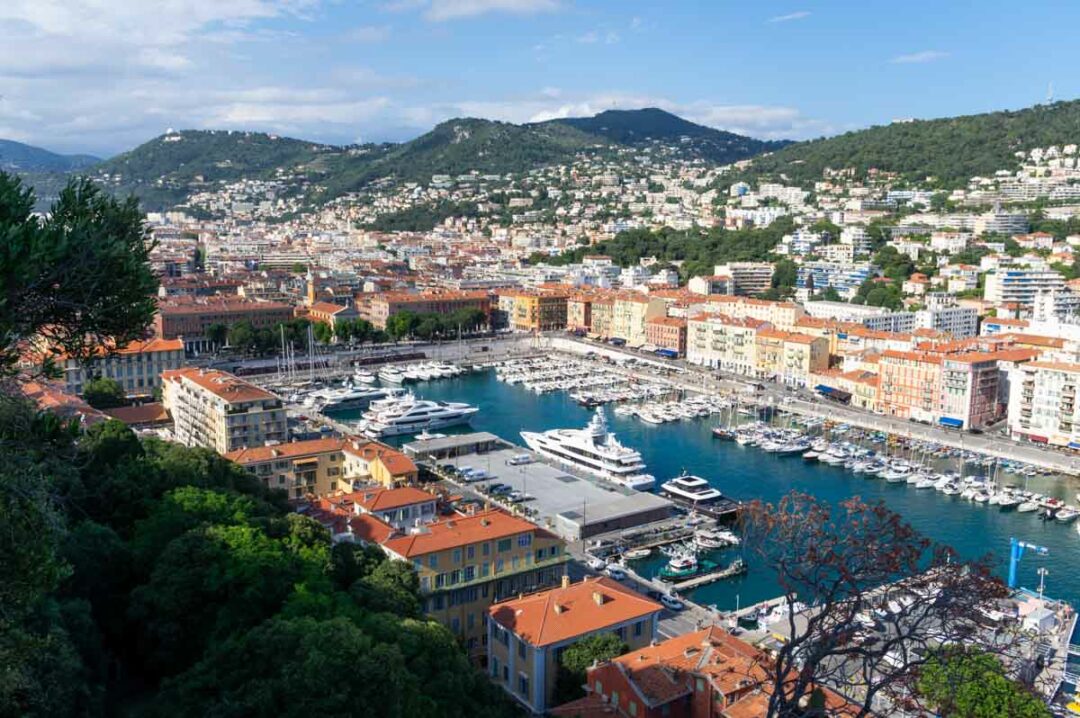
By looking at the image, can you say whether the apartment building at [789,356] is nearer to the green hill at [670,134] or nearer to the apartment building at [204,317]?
the apartment building at [204,317]

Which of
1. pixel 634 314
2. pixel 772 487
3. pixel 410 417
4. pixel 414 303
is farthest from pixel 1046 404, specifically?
pixel 414 303

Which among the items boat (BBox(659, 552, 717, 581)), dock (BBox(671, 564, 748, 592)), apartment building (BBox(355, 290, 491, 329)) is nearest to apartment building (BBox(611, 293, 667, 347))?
apartment building (BBox(355, 290, 491, 329))

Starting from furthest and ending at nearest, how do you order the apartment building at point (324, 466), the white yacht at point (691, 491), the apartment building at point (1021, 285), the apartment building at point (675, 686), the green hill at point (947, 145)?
the green hill at point (947, 145) < the apartment building at point (1021, 285) < the white yacht at point (691, 491) < the apartment building at point (324, 466) < the apartment building at point (675, 686)

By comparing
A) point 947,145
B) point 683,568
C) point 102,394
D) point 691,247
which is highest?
point 947,145

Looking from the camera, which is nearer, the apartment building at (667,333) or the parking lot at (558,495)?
the parking lot at (558,495)

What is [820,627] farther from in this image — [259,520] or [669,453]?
[669,453]

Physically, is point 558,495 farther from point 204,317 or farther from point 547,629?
point 204,317

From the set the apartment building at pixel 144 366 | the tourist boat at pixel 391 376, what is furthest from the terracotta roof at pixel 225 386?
the tourist boat at pixel 391 376

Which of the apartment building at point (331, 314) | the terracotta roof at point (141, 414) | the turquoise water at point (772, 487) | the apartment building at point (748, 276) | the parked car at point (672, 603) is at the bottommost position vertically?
the turquoise water at point (772, 487)

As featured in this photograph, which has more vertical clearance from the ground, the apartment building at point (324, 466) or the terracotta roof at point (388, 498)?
the terracotta roof at point (388, 498)
